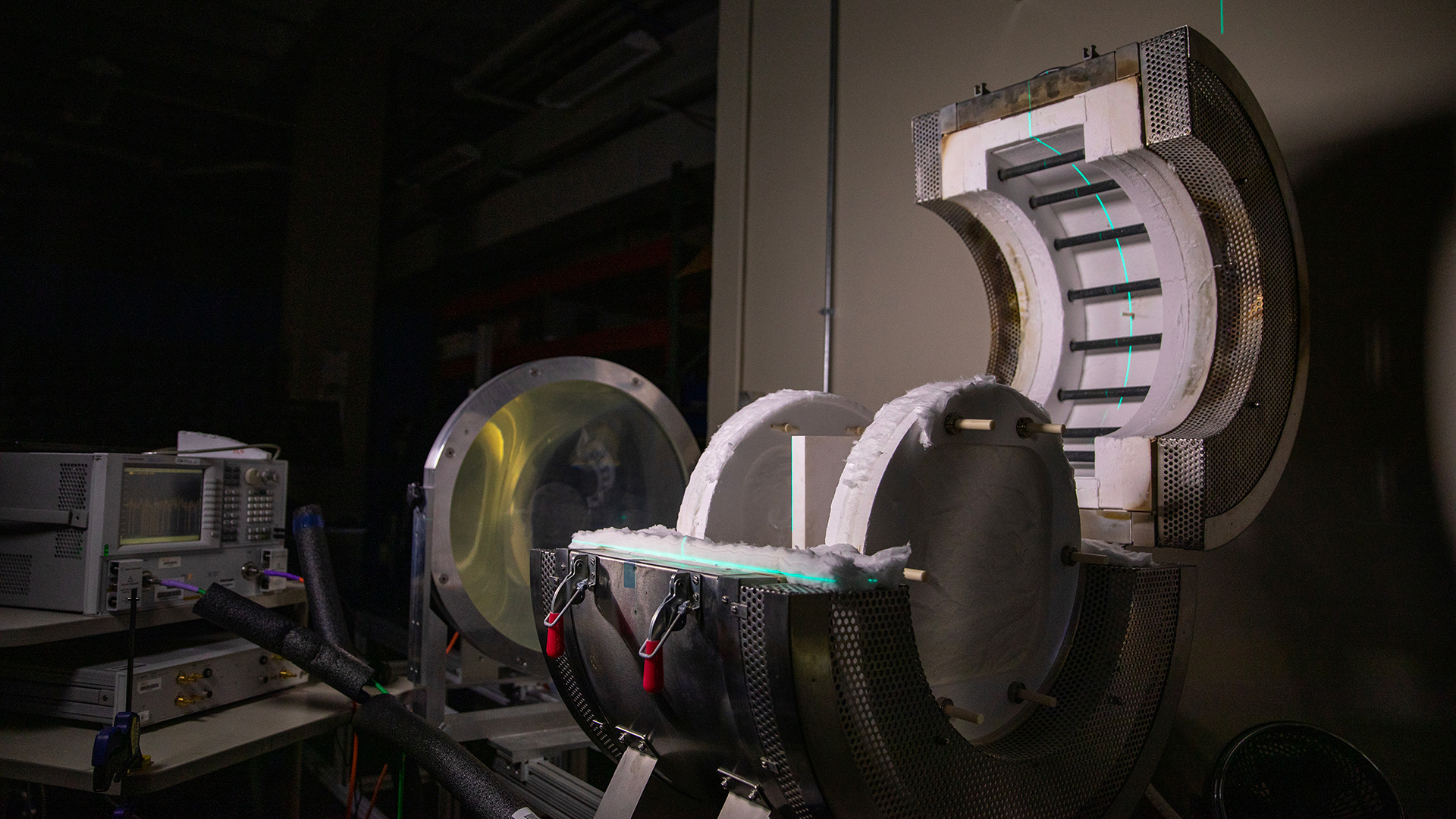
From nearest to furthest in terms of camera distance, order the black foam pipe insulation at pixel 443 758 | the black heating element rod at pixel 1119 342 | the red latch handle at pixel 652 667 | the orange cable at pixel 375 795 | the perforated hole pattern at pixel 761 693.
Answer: the perforated hole pattern at pixel 761 693
the red latch handle at pixel 652 667
the black foam pipe insulation at pixel 443 758
the black heating element rod at pixel 1119 342
the orange cable at pixel 375 795

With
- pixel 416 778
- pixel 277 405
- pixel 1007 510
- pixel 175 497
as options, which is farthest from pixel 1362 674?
pixel 277 405

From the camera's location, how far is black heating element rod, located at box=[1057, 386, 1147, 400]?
6.41 feet

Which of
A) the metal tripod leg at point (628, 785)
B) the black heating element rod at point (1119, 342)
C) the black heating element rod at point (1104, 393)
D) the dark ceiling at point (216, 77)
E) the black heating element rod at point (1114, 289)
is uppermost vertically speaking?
the dark ceiling at point (216, 77)

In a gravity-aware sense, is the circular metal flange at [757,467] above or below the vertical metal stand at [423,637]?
above

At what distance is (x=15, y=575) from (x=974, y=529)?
2.22 metres

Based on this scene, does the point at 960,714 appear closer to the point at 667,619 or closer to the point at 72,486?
the point at 667,619

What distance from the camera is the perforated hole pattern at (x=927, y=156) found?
1990mm

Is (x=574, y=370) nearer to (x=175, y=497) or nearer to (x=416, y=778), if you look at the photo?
(x=175, y=497)

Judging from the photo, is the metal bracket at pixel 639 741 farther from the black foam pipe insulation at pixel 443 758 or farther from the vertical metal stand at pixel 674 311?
the vertical metal stand at pixel 674 311

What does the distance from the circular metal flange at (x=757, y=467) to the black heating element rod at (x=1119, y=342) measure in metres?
0.73

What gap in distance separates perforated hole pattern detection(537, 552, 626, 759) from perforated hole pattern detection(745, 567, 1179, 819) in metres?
0.45

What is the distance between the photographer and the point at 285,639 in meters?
1.89

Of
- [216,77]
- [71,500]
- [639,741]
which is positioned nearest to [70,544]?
[71,500]

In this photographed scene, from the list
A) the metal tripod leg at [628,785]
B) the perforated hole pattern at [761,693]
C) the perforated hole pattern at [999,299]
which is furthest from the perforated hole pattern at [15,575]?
the perforated hole pattern at [999,299]
